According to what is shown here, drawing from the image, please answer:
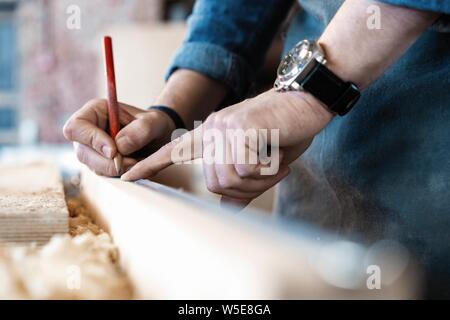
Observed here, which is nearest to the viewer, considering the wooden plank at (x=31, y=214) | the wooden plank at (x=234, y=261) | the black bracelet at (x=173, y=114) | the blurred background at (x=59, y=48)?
the wooden plank at (x=234, y=261)

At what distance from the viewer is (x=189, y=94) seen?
0.90 meters

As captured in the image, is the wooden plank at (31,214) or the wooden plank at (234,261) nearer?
the wooden plank at (234,261)

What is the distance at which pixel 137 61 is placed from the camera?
223 centimetres

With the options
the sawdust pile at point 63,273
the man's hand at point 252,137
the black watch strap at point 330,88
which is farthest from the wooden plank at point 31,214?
the black watch strap at point 330,88

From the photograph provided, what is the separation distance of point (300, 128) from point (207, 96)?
0.42 m

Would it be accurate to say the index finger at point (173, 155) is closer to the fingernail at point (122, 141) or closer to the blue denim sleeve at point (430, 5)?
the fingernail at point (122, 141)

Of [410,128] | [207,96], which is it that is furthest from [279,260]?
[207,96]

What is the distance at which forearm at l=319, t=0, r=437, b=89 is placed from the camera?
51 centimetres

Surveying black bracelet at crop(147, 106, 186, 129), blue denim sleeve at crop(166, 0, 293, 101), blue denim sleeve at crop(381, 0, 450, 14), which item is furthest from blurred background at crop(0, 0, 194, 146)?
blue denim sleeve at crop(381, 0, 450, 14)

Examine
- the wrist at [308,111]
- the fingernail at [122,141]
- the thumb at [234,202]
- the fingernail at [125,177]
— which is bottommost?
the thumb at [234,202]

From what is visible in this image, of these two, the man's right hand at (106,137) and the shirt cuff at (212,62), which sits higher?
the shirt cuff at (212,62)

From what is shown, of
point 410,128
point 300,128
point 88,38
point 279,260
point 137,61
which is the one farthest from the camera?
point 88,38

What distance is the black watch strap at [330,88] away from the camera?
0.54m
